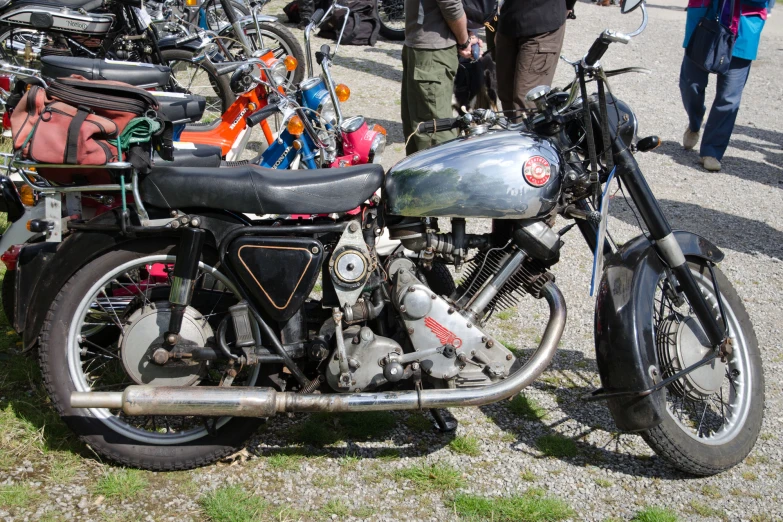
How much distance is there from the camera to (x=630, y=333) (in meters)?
2.70

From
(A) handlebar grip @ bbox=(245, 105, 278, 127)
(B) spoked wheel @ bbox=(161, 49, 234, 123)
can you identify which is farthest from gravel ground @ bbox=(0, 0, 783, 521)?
(B) spoked wheel @ bbox=(161, 49, 234, 123)

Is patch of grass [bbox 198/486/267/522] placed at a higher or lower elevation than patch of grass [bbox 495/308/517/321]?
higher

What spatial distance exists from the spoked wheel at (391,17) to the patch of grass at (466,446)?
29.1 ft

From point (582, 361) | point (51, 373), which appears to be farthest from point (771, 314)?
point (51, 373)

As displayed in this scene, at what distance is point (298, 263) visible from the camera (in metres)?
2.60

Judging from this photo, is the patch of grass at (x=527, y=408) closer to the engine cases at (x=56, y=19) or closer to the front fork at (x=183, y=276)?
the front fork at (x=183, y=276)

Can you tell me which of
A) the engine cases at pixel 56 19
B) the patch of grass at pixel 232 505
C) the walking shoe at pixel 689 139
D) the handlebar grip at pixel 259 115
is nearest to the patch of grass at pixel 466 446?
the patch of grass at pixel 232 505

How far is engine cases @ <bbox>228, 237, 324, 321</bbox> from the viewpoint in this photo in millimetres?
2578

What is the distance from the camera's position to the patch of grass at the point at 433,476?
286 centimetres

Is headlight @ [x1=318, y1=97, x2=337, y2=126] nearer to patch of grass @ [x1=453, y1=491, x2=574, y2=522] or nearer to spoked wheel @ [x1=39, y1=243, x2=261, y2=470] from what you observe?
spoked wheel @ [x1=39, y1=243, x2=261, y2=470]

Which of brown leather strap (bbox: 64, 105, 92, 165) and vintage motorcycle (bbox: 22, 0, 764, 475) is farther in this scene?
vintage motorcycle (bbox: 22, 0, 764, 475)

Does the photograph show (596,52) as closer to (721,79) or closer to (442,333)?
(442,333)

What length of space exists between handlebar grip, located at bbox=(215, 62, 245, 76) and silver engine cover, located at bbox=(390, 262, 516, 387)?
2276 millimetres

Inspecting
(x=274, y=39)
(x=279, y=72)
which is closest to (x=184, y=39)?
(x=274, y=39)
